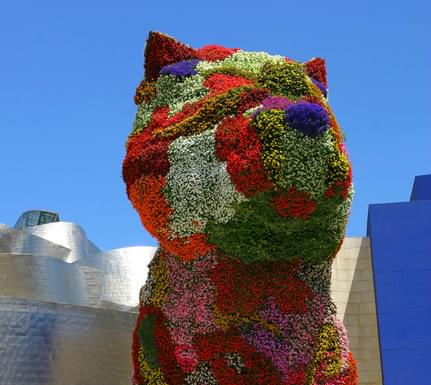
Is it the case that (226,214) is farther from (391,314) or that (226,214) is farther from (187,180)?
(391,314)

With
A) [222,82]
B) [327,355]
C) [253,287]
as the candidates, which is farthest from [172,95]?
[327,355]

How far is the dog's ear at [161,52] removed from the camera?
8078mm

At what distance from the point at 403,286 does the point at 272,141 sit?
12.3 m

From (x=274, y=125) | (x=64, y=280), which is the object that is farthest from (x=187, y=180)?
(x=64, y=280)

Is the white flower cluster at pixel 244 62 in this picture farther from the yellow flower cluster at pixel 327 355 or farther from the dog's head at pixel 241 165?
the yellow flower cluster at pixel 327 355

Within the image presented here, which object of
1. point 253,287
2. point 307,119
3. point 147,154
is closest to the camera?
point 307,119

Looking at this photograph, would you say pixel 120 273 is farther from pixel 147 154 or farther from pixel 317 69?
pixel 317 69

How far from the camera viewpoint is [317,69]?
27.4 ft

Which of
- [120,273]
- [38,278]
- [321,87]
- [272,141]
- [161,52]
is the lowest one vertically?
[38,278]

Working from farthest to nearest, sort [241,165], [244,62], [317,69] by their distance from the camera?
[317,69] → [244,62] → [241,165]

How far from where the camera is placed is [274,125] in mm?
6516

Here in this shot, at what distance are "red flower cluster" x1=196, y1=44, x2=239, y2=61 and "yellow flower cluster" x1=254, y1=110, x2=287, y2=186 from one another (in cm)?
174

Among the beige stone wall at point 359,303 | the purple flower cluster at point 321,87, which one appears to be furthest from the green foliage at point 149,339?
the beige stone wall at point 359,303

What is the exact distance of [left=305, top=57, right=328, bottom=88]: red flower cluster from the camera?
27.3 feet
